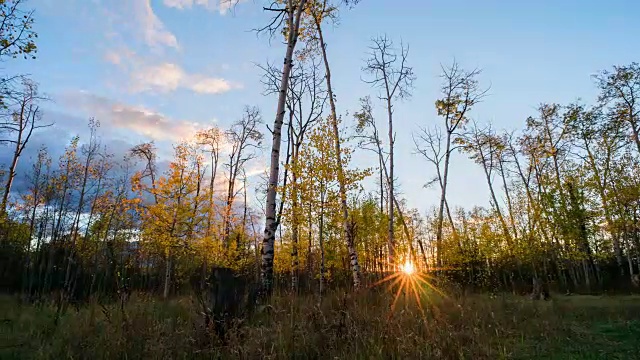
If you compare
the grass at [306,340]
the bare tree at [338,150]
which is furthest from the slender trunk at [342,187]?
the grass at [306,340]

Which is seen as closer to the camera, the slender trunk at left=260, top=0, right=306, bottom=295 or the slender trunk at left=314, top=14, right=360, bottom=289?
the slender trunk at left=260, top=0, right=306, bottom=295

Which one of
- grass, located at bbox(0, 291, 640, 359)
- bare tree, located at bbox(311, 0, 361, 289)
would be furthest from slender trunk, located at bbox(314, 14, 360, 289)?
grass, located at bbox(0, 291, 640, 359)

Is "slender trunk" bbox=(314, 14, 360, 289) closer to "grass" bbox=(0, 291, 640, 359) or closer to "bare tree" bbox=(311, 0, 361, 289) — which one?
"bare tree" bbox=(311, 0, 361, 289)

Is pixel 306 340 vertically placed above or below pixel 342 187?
below

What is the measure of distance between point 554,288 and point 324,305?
72.5ft

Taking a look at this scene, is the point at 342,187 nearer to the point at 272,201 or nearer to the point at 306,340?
the point at 272,201

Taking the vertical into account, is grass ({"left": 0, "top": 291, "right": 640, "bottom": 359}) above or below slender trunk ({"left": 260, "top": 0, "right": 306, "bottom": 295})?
below

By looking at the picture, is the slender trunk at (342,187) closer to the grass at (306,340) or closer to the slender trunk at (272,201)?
the slender trunk at (272,201)

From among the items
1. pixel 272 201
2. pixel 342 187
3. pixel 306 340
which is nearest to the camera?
pixel 306 340

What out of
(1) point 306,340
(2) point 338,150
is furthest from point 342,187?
(1) point 306,340

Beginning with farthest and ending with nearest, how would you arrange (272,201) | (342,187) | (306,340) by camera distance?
1. (342,187)
2. (272,201)
3. (306,340)

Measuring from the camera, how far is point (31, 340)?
4.27 metres

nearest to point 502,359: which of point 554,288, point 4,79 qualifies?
point 4,79

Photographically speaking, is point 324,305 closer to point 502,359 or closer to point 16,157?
point 502,359
